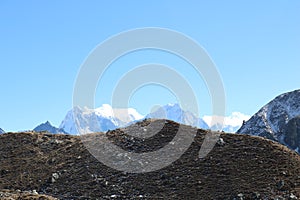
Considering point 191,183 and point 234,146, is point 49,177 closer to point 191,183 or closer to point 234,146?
point 191,183

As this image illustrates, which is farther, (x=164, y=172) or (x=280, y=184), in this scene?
(x=164, y=172)

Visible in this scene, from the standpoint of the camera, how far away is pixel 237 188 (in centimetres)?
5566

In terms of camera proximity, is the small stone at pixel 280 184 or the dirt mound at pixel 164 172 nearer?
the small stone at pixel 280 184

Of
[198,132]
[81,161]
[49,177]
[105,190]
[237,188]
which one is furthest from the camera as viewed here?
[198,132]

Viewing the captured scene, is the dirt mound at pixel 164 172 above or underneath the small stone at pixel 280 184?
above

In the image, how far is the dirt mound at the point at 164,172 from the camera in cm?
5659

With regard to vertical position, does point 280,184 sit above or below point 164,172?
below

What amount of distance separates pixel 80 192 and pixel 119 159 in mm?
10149

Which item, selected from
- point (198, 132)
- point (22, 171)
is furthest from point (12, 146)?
point (198, 132)

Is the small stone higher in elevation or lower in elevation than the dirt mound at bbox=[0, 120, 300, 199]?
lower

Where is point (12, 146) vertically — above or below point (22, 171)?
above

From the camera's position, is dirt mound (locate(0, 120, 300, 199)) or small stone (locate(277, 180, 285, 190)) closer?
small stone (locate(277, 180, 285, 190))

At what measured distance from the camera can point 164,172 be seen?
6300 centimetres

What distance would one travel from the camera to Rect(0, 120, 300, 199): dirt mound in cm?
5659
